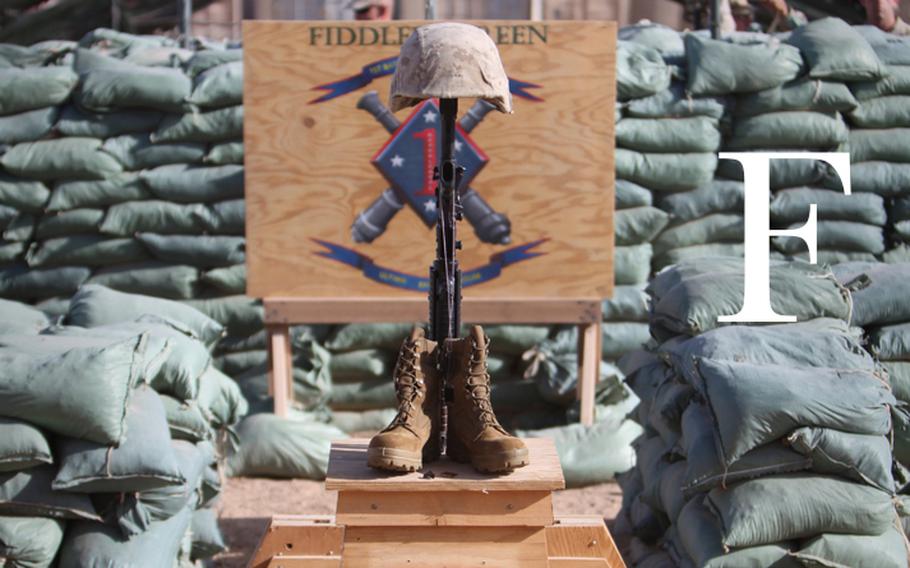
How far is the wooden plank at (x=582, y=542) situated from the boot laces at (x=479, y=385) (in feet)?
2.48

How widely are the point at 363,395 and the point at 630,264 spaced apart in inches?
65.7

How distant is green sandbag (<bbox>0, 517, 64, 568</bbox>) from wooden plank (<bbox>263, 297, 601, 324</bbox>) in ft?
9.47

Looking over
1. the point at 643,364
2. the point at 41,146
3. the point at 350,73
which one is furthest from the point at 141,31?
the point at 643,364

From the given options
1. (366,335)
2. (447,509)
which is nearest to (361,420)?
(366,335)

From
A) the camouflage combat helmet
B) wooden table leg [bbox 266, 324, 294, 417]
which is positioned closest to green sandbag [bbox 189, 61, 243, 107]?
wooden table leg [bbox 266, 324, 294, 417]

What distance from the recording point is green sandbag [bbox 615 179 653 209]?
797 centimetres

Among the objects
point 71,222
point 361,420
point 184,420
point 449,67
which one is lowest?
point 361,420

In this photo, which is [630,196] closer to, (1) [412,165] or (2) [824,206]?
(2) [824,206]

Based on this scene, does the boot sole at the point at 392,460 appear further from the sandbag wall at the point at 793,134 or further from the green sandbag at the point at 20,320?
the sandbag wall at the point at 793,134

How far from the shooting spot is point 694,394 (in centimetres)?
525

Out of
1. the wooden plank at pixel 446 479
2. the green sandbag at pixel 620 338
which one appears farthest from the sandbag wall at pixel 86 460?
the green sandbag at pixel 620 338

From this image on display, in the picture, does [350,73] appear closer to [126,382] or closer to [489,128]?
[489,128]

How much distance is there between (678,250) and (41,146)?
3650 millimetres

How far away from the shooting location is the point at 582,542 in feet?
15.2
